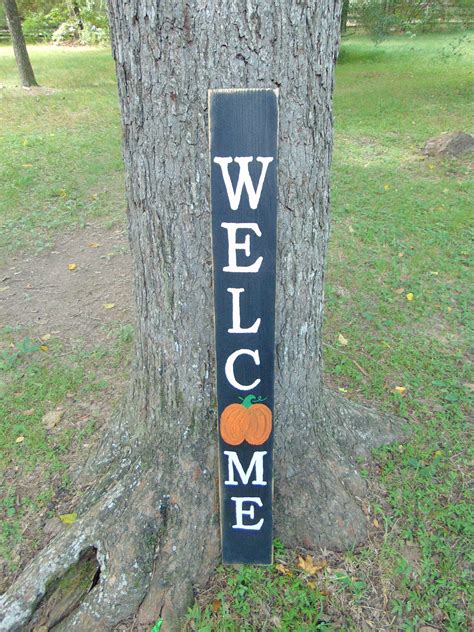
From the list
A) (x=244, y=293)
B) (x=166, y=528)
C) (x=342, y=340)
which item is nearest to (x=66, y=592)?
(x=166, y=528)

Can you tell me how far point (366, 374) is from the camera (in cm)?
334

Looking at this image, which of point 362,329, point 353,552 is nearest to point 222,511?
point 353,552

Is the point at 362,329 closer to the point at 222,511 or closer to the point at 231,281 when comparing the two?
the point at 222,511

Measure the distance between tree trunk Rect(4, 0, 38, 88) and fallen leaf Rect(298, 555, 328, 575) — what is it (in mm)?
12231

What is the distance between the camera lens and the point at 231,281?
5.40ft

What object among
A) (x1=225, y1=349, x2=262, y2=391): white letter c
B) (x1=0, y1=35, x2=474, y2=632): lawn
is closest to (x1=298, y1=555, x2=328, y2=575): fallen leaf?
(x1=0, y1=35, x2=474, y2=632): lawn

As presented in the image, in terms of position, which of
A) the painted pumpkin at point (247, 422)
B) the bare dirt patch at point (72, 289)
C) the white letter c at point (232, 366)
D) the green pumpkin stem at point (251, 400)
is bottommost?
the bare dirt patch at point (72, 289)

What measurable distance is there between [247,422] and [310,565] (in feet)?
2.73

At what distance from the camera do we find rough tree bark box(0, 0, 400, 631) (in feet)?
5.31

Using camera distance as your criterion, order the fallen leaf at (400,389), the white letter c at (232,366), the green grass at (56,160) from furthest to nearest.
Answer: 1. the green grass at (56,160)
2. the fallen leaf at (400,389)
3. the white letter c at (232,366)

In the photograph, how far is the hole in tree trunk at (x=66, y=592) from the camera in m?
2.13

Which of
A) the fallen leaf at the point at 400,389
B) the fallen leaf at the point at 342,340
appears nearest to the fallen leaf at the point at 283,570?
the fallen leaf at the point at 400,389

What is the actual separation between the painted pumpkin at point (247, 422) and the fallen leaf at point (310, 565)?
2.32 ft

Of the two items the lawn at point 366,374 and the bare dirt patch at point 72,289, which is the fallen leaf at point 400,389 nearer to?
the lawn at point 366,374
